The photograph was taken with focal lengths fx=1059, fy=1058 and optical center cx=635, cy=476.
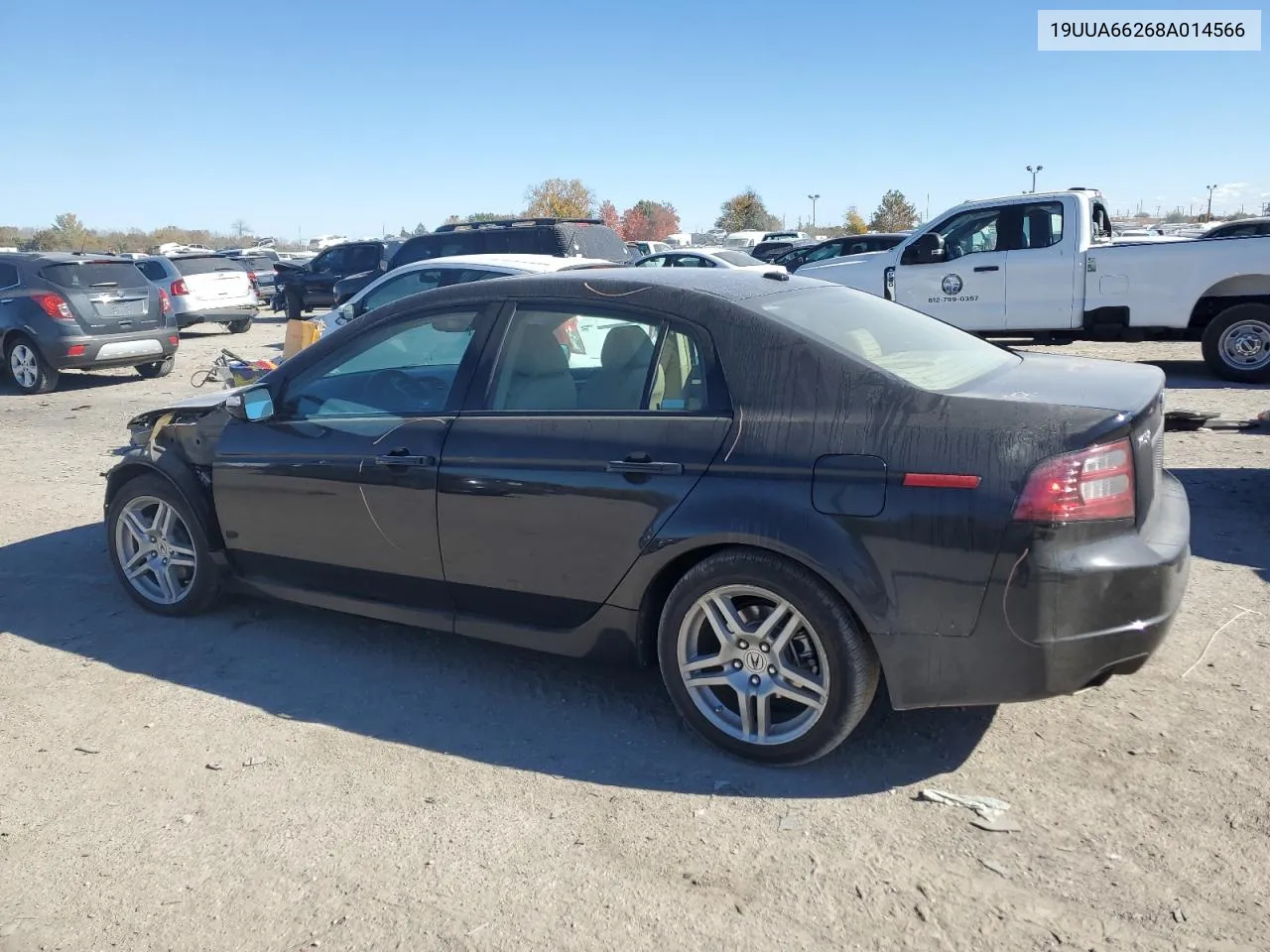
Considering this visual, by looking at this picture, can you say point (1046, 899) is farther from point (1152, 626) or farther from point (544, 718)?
point (544, 718)

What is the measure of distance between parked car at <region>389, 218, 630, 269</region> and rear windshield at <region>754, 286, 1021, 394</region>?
8341 millimetres

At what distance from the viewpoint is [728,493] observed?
3.48 meters

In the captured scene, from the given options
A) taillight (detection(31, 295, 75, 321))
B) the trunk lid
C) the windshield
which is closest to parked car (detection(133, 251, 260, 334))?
taillight (detection(31, 295, 75, 321))

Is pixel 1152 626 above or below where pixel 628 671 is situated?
above

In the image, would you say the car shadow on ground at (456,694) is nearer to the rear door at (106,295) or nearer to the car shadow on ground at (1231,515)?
the car shadow on ground at (1231,515)

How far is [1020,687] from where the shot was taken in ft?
10.6

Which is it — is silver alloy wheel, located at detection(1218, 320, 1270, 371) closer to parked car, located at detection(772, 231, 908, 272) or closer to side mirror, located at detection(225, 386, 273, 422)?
parked car, located at detection(772, 231, 908, 272)

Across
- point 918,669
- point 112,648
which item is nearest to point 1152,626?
point 918,669

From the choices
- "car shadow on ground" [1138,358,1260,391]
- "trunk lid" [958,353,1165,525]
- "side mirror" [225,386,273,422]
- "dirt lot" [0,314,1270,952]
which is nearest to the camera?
"dirt lot" [0,314,1270,952]

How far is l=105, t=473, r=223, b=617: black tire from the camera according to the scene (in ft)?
16.3

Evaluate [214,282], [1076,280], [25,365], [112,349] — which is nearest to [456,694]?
[1076,280]

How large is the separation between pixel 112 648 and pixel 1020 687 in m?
3.94

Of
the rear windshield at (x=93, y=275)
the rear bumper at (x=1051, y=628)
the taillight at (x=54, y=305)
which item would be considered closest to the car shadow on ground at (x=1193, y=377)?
the rear bumper at (x=1051, y=628)

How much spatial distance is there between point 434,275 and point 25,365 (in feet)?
22.8
